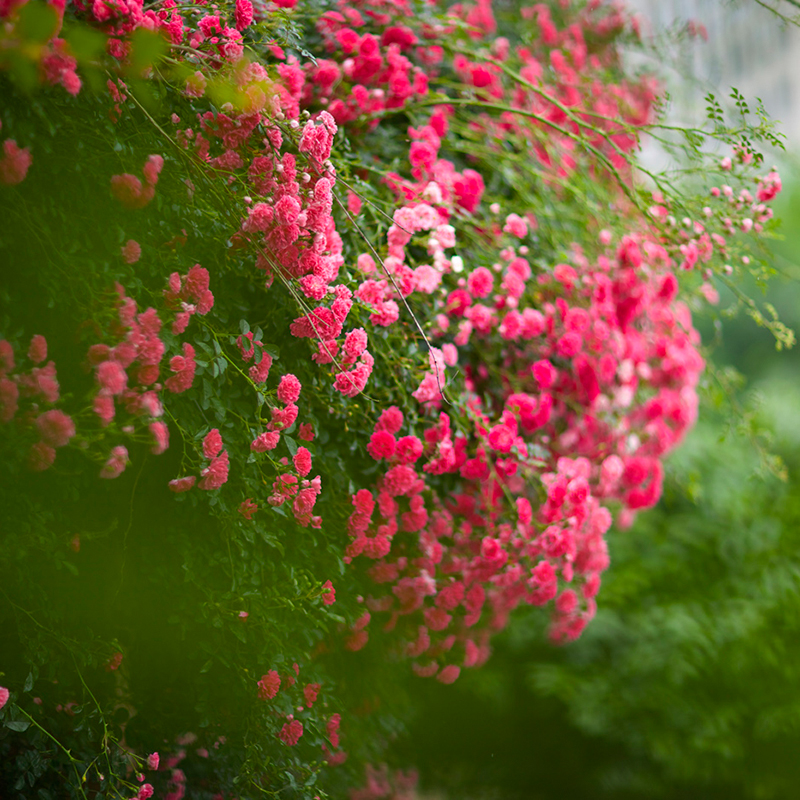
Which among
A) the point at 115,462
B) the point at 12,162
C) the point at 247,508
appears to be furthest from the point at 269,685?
the point at 12,162

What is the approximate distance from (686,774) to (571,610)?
1053 mm

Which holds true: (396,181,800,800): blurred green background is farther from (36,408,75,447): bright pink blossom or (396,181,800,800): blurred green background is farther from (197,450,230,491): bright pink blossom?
(36,408,75,447): bright pink blossom

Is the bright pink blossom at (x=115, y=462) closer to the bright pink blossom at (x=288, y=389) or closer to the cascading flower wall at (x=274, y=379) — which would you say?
the cascading flower wall at (x=274, y=379)

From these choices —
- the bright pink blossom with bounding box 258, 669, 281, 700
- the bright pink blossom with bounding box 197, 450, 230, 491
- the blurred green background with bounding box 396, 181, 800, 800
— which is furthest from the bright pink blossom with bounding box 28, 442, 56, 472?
the blurred green background with bounding box 396, 181, 800, 800

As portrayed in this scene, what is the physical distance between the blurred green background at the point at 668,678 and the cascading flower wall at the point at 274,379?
0.61 m

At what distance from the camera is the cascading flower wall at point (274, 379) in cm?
107

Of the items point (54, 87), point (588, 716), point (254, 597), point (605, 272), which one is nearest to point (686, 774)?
point (588, 716)

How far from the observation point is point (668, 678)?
2.42 m

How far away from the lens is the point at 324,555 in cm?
137

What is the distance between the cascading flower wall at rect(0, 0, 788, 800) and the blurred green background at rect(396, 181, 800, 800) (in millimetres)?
612

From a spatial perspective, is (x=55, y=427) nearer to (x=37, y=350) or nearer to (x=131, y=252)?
(x=37, y=350)

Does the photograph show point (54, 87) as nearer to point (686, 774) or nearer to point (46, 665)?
point (46, 665)

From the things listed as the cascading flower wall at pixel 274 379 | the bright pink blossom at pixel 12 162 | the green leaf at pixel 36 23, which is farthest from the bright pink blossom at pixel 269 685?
the green leaf at pixel 36 23

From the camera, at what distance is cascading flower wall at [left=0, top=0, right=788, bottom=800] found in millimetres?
1072
